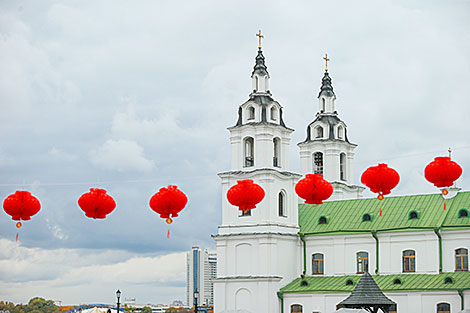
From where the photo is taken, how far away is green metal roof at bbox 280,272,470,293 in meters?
54.0

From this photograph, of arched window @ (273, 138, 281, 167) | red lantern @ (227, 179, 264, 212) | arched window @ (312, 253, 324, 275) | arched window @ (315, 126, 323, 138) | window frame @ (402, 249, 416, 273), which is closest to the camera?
red lantern @ (227, 179, 264, 212)

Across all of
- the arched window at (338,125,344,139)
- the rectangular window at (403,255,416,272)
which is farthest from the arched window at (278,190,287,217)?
the arched window at (338,125,344,139)

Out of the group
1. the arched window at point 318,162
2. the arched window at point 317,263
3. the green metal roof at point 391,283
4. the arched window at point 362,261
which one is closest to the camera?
the green metal roof at point 391,283

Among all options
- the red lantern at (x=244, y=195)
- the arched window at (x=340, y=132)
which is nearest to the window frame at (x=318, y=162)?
the arched window at (x=340, y=132)

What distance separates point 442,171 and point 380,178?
87.5 inches

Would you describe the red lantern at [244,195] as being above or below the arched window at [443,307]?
above

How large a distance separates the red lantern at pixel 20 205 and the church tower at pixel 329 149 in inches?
1551

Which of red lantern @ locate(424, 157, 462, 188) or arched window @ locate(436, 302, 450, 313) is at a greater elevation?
red lantern @ locate(424, 157, 462, 188)

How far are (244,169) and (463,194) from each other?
1493 centimetres

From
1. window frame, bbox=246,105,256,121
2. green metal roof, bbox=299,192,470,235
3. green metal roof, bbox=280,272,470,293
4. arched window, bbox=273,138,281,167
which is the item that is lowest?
green metal roof, bbox=280,272,470,293

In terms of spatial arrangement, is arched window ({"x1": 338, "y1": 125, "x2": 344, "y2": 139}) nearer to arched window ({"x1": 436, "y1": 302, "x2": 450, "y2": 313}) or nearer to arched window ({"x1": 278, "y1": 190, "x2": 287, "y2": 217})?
arched window ({"x1": 278, "y1": 190, "x2": 287, "y2": 217})

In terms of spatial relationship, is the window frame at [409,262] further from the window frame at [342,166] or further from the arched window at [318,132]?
the arched window at [318,132]

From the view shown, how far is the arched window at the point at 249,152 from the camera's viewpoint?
200 feet

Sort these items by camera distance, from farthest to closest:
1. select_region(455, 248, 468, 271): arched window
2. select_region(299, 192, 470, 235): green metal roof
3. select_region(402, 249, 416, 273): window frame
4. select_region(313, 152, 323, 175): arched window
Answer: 1. select_region(313, 152, 323, 175): arched window
2. select_region(299, 192, 470, 235): green metal roof
3. select_region(402, 249, 416, 273): window frame
4. select_region(455, 248, 468, 271): arched window
